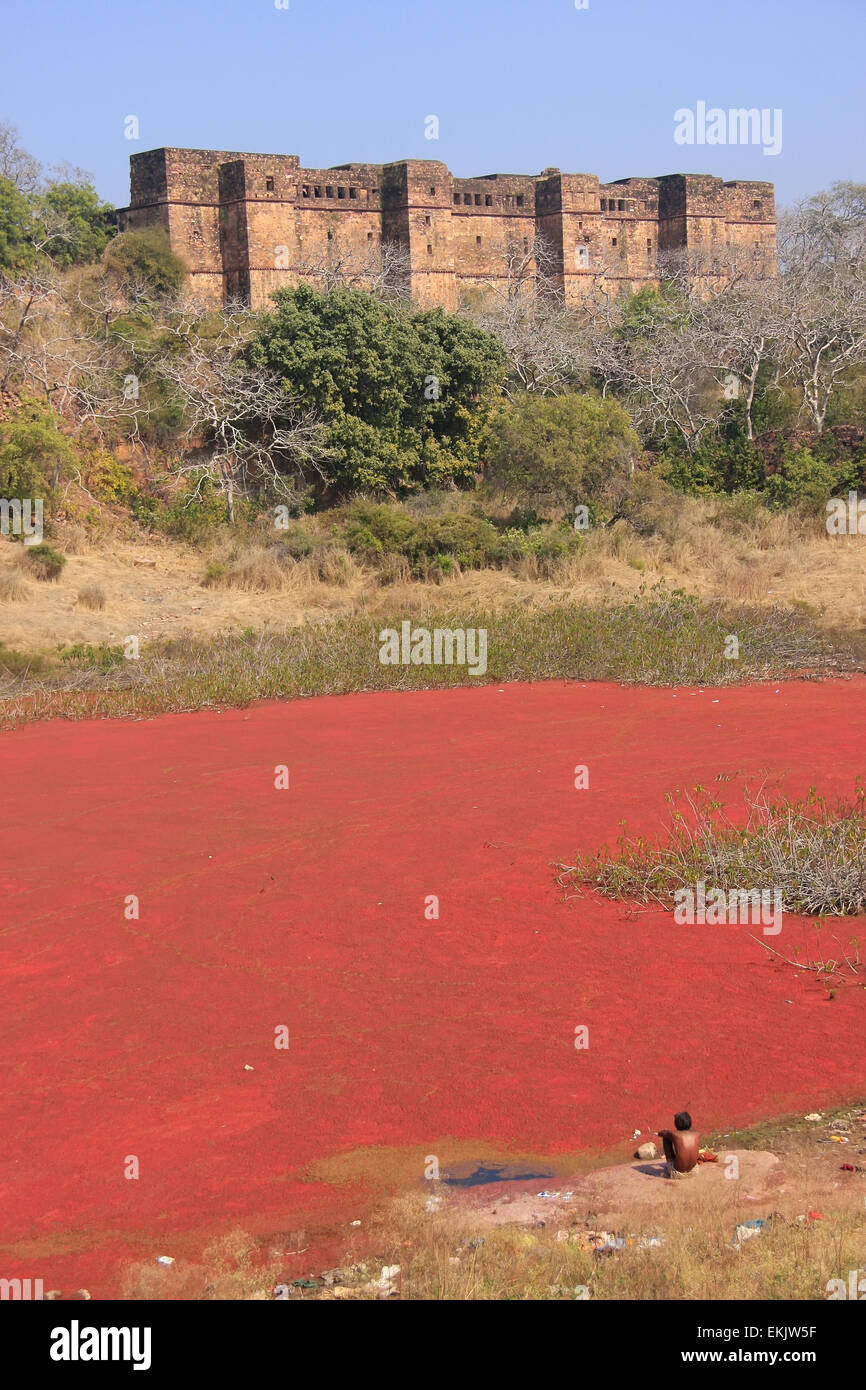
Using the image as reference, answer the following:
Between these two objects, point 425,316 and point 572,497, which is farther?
point 425,316

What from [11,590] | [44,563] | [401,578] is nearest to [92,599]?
[11,590]

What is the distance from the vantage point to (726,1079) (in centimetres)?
588

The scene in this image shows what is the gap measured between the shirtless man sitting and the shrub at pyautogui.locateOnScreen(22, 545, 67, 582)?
50.7 ft

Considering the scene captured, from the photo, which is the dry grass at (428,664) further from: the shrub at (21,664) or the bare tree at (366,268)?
the bare tree at (366,268)

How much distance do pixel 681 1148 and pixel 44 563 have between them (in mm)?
15684

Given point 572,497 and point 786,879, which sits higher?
point 572,497

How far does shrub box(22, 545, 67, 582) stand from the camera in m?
18.9

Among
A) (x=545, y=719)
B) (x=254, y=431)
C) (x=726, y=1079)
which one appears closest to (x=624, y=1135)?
(x=726, y=1079)

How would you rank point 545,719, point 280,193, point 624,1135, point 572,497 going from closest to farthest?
point 624,1135
point 545,719
point 572,497
point 280,193

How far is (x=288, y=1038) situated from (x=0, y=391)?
17903 millimetres

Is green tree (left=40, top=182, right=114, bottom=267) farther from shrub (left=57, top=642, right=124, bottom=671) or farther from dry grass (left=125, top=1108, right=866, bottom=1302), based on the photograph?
dry grass (left=125, top=1108, right=866, bottom=1302)

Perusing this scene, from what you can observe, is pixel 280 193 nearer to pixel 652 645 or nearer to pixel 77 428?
pixel 77 428

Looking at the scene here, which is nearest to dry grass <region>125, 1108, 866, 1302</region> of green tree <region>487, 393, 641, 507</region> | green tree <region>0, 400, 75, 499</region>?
green tree <region>487, 393, 641, 507</region>

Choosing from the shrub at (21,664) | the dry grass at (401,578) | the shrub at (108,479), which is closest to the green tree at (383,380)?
the dry grass at (401,578)
